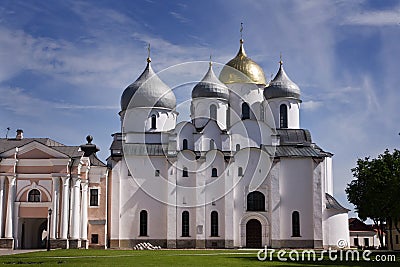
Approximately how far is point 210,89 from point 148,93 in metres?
5.47

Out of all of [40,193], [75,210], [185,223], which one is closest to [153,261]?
[75,210]

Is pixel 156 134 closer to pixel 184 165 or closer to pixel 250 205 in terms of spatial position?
pixel 184 165

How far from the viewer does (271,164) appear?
52.1 meters

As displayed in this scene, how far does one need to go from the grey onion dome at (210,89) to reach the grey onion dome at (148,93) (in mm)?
2394

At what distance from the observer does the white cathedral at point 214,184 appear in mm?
51188

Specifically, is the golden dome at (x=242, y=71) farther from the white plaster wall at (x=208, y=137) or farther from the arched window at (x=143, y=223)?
the arched window at (x=143, y=223)

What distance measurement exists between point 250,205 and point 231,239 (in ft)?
11.2

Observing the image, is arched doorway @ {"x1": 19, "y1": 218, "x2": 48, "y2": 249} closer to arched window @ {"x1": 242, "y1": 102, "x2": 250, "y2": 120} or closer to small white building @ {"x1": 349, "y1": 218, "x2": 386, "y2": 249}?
arched window @ {"x1": 242, "y1": 102, "x2": 250, "y2": 120}

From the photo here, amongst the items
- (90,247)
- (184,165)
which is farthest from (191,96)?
(90,247)

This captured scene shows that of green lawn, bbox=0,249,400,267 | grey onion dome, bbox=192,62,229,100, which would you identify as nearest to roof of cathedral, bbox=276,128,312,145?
grey onion dome, bbox=192,62,229,100

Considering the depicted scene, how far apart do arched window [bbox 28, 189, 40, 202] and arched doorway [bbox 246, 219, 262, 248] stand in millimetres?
17325

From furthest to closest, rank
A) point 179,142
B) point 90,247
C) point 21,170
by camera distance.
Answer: point 179,142, point 90,247, point 21,170

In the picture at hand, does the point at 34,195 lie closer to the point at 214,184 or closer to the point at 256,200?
the point at 214,184

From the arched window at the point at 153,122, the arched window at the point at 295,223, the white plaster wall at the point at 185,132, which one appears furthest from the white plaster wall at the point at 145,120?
the arched window at the point at 295,223
